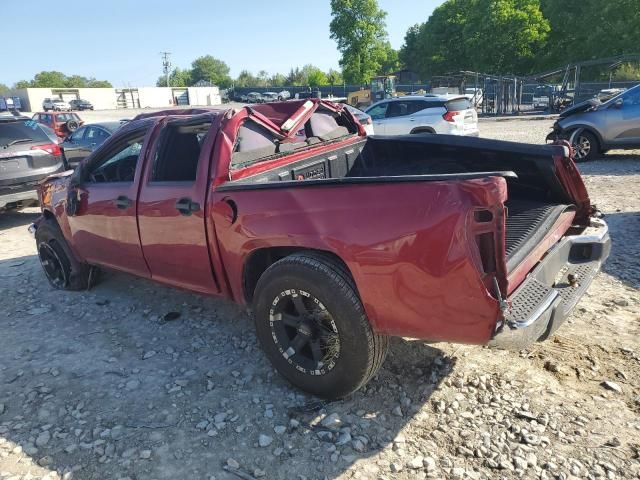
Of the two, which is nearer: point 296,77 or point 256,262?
point 256,262

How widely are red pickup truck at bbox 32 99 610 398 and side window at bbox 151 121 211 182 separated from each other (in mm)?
11

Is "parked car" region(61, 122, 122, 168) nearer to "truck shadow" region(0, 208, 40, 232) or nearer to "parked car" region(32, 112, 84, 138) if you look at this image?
"truck shadow" region(0, 208, 40, 232)

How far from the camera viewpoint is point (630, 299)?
419cm

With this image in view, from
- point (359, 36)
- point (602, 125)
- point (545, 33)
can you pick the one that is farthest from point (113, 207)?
point (359, 36)

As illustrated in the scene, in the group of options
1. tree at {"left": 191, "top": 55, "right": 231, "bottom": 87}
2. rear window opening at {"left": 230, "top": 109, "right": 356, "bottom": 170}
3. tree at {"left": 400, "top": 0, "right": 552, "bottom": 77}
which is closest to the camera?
rear window opening at {"left": 230, "top": 109, "right": 356, "bottom": 170}

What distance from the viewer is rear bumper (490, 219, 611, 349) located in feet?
8.25

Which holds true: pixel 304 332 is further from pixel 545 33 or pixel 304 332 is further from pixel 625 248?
pixel 545 33

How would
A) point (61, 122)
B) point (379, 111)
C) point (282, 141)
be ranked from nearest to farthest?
point (282, 141)
point (379, 111)
point (61, 122)

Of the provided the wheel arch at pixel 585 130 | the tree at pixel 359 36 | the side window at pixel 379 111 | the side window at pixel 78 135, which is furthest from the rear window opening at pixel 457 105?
the tree at pixel 359 36

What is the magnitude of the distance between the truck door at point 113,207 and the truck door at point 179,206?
17 cm

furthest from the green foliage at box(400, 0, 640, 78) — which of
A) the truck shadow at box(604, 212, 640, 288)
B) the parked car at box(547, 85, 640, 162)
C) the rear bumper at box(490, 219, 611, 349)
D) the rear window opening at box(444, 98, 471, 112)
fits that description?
the rear bumper at box(490, 219, 611, 349)

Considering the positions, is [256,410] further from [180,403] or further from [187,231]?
[187,231]

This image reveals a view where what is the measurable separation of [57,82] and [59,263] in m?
124

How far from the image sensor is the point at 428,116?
12.6m
